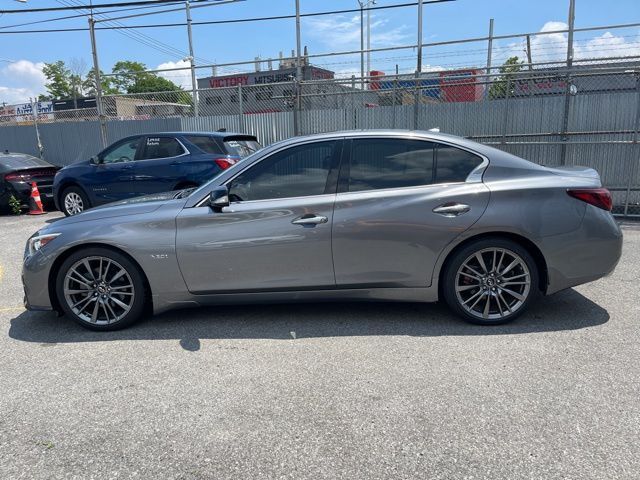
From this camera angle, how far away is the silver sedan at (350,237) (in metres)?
3.94

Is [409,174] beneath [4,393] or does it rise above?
above

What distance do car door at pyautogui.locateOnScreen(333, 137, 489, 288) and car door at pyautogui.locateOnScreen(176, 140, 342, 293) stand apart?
15 cm

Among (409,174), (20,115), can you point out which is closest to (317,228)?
(409,174)

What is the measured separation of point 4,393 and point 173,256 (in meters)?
1.48

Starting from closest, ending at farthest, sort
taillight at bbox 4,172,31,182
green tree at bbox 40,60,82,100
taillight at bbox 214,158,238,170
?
taillight at bbox 214,158,238,170 < taillight at bbox 4,172,31,182 < green tree at bbox 40,60,82,100

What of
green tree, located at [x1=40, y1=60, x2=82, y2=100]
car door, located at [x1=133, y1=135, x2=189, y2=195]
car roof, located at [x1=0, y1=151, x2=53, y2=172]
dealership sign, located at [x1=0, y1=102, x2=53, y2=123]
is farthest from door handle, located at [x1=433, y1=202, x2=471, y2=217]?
green tree, located at [x1=40, y1=60, x2=82, y2=100]

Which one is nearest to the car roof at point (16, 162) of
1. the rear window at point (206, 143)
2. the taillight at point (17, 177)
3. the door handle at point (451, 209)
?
the taillight at point (17, 177)

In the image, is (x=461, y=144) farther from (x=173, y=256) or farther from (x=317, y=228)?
(x=173, y=256)

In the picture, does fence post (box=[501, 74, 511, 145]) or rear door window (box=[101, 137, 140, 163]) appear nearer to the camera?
rear door window (box=[101, 137, 140, 163])

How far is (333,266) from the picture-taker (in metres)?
4.02

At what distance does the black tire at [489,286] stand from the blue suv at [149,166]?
5.27m

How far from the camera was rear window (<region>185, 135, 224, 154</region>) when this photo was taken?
8.55 metres

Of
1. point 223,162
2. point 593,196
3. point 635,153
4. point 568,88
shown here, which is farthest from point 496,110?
point 593,196

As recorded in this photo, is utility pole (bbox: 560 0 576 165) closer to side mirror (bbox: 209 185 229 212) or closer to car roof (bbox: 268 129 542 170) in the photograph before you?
car roof (bbox: 268 129 542 170)
